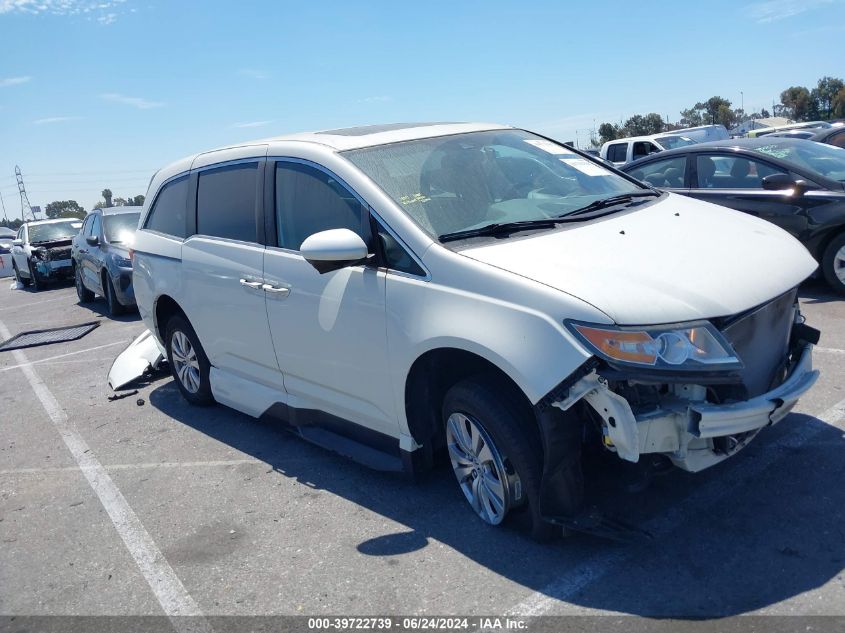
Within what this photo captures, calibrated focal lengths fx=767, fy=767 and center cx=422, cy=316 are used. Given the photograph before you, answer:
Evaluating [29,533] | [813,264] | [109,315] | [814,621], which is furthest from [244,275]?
[109,315]

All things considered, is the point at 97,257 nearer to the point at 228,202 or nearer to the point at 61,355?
the point at 61,355

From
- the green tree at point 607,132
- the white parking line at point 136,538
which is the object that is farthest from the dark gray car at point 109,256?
the green tree at point 607,132

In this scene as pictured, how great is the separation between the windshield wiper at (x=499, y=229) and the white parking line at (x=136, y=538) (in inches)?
80.7

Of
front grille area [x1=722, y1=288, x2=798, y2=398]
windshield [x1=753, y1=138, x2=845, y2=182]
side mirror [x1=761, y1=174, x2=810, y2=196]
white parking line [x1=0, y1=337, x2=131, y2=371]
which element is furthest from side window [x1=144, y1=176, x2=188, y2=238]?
windshield [x1=753, y1=138, x2=845, y2=182]

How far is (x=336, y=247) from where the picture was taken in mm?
3750

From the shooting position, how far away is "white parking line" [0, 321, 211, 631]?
134 inches

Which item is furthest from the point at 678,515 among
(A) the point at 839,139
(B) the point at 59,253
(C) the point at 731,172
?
(B) the point at 59,253

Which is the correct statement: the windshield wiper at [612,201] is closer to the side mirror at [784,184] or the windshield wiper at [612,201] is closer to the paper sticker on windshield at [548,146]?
the paper sticker on windshield at [548,146]

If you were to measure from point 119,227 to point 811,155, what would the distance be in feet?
31.9

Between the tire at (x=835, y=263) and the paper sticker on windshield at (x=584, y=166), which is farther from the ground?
the paper sticker on windshield at (x=584, y=166)

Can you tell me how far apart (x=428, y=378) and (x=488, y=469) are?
1.77 feet

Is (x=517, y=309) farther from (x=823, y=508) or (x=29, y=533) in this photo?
(x=29, y=533)

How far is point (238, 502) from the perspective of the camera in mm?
4438

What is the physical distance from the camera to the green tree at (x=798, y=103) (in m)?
66.9
